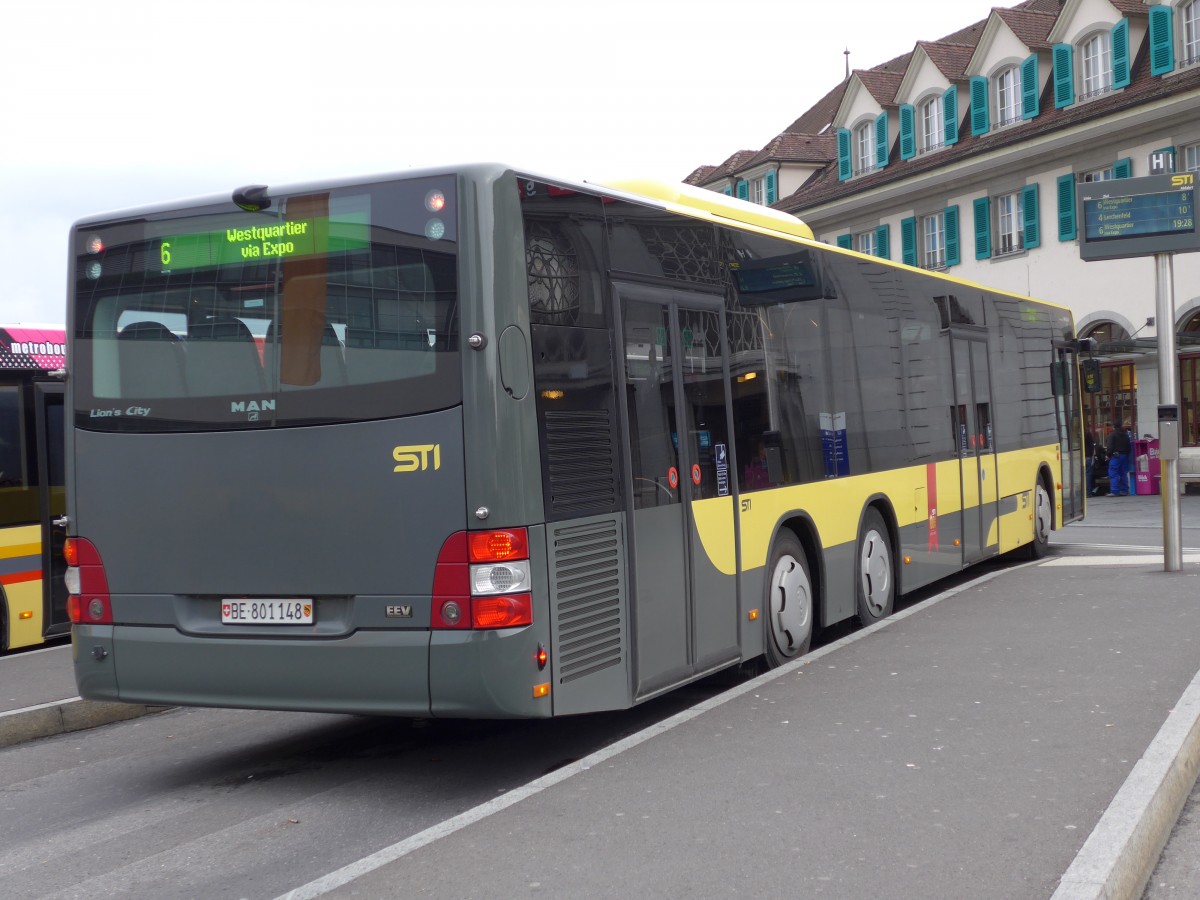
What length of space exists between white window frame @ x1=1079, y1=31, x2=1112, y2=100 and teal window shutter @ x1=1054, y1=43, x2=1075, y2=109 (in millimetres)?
263

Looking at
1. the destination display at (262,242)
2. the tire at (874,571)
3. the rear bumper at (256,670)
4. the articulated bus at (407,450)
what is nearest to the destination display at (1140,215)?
the tire at (874,571)

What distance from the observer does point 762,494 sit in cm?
846

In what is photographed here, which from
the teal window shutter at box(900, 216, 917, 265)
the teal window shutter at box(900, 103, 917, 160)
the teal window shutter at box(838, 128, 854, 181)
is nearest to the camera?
the teal window shutter at box(900, 216, 917, 265)

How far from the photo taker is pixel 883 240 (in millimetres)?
39219

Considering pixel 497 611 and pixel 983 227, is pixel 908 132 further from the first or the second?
pixel 497 611

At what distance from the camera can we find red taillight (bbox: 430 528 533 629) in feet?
19.4

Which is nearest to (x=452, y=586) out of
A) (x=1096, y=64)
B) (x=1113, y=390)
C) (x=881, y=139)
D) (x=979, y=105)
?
(x=1113, y=390)

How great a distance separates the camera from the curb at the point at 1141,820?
4.27 metres

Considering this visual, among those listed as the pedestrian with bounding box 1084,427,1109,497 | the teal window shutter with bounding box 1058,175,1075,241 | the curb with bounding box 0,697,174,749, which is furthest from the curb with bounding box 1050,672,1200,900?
the teal window shutter with bounding box 1058,175,1075,241

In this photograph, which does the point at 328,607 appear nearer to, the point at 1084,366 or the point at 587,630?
the point at 587,630

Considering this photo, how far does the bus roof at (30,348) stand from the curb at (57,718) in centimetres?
423

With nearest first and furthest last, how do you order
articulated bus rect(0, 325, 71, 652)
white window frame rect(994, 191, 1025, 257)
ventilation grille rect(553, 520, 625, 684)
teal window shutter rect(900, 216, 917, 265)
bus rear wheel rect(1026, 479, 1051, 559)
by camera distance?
1. ventilation grille rect(553, 520, 625, 684)
2. articulated bus rect(0, 325, 71, 652)
3. bus rear wheel rect(1026, 479, 1051, 559)
4. white window frame rect(994, 191, 1025, 257)
5. teal window shutter rect(900, 216, 917, 265)

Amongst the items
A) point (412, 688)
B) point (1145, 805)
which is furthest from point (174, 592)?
point (1145, 805)

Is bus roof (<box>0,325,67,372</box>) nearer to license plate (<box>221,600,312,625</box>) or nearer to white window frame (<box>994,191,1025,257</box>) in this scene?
license plate (<box>221,600,312,625</box>)
